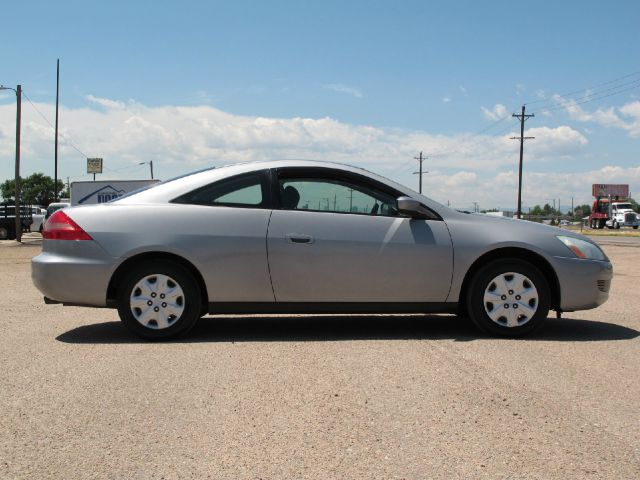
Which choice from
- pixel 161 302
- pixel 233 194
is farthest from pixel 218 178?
pixel 161 302

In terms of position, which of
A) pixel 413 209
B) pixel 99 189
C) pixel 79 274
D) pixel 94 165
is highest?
pixel 94 165

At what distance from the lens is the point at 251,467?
3.05m

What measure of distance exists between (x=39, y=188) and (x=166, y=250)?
132188 mm

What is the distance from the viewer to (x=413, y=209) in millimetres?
5988

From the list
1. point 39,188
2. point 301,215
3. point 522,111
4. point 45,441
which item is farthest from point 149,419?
point 39,188

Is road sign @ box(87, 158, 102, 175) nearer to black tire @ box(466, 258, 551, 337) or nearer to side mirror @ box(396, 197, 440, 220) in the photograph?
side mirror @ box(396, 197, 440, 220)

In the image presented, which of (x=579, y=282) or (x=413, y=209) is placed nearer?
(x=413, y=209)

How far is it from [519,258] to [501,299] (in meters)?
0.43

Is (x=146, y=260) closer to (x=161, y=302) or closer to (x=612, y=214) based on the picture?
(x=161, y=302)

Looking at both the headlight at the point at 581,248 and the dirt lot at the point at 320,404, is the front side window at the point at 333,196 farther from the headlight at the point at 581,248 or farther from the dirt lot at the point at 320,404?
the headlight at the point at 581,248

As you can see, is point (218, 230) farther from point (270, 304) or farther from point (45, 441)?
point (45, 441)

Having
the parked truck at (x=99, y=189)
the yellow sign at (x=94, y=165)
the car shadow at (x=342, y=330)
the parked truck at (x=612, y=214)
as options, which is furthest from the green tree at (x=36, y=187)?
the car shadow at (x=342, y=330)

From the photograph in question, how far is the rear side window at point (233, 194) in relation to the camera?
19.9 ft

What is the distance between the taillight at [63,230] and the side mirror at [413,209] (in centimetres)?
273
